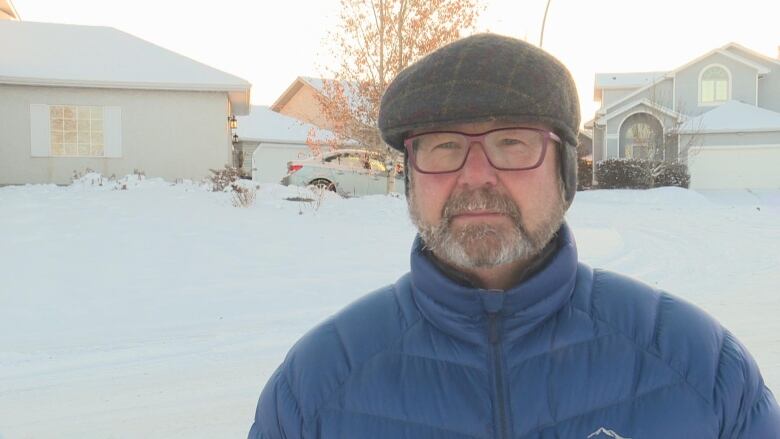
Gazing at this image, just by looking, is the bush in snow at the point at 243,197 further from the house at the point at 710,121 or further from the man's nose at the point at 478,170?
the house at the point at 710,121

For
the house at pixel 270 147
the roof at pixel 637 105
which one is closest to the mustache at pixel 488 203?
the roof at pixel 637 105

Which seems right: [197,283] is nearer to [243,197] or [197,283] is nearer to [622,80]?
[243,197]

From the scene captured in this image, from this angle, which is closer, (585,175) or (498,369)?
(498,369)

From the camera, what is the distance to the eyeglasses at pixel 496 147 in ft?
5.80

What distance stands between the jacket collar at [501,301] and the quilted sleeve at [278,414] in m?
0.37

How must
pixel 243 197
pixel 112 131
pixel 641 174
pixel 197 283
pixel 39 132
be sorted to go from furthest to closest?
1. pixel 641 174
2. pixel 112 131
3. pixel 39 132
4. pixel 243 197
5. pixel 197 283

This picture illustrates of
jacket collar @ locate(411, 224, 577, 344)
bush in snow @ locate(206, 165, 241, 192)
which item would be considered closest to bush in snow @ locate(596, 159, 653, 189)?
bush in snow @ locate(206, 165, 241, 192)

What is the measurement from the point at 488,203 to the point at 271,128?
3237cm

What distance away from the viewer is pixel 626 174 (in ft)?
88.1

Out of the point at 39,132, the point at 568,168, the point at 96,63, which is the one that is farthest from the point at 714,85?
the point at 568,168

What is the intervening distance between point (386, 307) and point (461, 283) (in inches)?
7.6

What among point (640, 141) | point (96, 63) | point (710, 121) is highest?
point (96, 63)

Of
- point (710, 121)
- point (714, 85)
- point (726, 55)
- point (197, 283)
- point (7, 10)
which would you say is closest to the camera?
point (197, 283)

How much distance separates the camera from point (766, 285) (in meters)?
8.72
